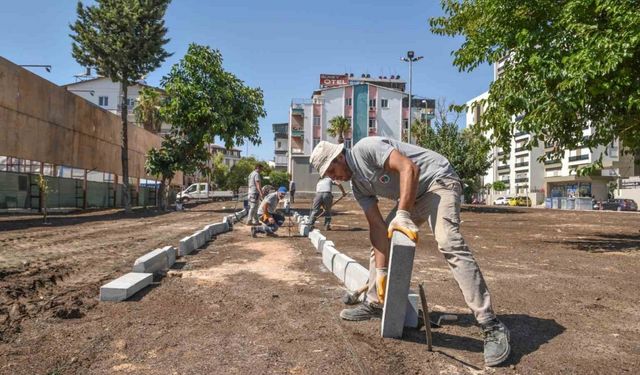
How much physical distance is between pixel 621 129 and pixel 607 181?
190 ft

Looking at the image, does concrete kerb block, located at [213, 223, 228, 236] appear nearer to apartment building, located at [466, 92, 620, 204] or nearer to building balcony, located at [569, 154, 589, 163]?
apartment building, located at [466, 92, 620, 204]

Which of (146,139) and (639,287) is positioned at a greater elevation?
(146,139)

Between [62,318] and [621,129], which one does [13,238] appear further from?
[621,129]

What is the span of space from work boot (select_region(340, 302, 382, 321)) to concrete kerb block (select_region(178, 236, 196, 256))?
459 cm

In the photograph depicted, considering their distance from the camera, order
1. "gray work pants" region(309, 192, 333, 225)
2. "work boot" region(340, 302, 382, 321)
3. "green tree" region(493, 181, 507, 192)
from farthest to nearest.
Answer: "green tree" region(493, 181, 507, 192)
"gray work pants" region(309, 192, 333, 225)
"work boot" region(340, 302, 382, 321)

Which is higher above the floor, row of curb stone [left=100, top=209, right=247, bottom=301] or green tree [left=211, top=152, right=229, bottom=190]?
green tree [left=211, top=152, right=229, bottom=190]

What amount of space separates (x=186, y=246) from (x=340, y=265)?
3.40m

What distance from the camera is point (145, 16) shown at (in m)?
22.3

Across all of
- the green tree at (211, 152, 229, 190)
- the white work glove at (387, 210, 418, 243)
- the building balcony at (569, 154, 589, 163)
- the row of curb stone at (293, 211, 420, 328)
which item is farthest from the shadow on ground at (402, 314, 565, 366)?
the green tree at (211, 152, 229, 190)

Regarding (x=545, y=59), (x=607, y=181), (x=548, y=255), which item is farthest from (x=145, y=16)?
(x=607, y=181)

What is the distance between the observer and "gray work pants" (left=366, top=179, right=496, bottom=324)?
3.16 metres

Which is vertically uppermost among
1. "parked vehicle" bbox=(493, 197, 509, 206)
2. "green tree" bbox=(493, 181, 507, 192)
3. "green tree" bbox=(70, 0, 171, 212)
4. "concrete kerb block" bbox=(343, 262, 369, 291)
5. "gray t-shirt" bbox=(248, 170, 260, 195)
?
"green tree" bbox=(70, 0, 171, 212)

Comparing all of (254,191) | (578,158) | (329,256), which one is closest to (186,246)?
(329,256)

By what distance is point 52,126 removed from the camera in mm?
19672
